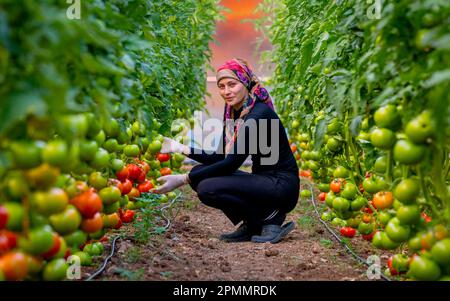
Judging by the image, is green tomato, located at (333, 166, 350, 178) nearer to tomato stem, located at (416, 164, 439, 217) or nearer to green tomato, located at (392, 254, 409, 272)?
green tomato, located at (392, 254, 409, 272)

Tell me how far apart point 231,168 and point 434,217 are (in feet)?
5.11

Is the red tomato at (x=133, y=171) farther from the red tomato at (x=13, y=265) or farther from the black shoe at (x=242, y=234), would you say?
the red tomato at (x=13, y=265)

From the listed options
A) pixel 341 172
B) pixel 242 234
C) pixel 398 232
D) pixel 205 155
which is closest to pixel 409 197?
pixel 398 232

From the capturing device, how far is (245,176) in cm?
336

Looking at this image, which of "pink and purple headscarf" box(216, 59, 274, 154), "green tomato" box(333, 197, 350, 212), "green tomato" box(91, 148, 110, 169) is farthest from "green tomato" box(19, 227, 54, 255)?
"pink and purple headscarf" box(216, 59, 274, 154)

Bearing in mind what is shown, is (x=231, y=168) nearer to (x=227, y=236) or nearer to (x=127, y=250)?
(x=227, y=236)

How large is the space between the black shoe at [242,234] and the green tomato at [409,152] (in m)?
1.95

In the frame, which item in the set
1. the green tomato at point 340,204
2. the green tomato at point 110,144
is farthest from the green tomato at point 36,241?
the green tomato at point 340,204

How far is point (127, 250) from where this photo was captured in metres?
2.68

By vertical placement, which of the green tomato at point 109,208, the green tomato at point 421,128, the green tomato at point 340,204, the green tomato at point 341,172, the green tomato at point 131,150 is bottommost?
the green tomato at point 340,204

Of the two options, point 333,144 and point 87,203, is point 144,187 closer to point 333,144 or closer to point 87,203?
point 333,144

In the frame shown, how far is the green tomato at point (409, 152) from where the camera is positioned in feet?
5.34

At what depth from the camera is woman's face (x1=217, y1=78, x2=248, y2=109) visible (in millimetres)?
3326

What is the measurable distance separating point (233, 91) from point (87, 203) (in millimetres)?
1825
